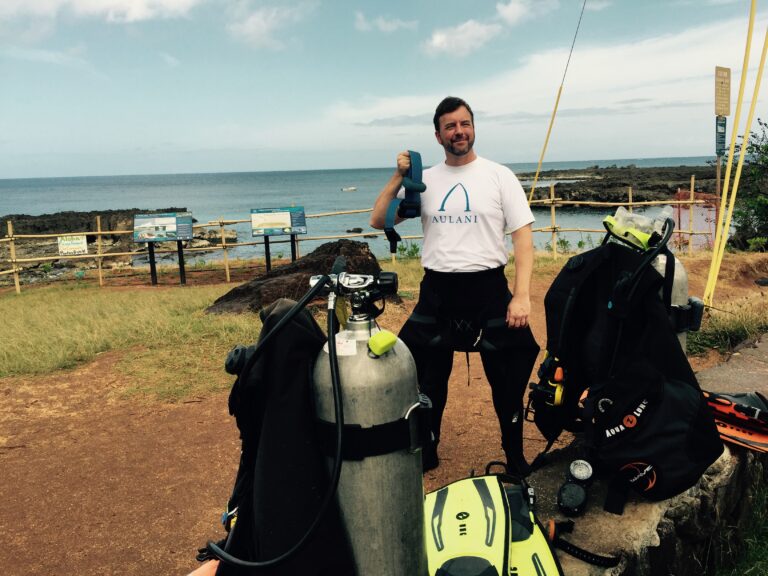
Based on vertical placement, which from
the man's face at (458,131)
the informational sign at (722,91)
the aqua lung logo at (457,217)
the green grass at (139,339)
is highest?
the informational sign at (722,91)

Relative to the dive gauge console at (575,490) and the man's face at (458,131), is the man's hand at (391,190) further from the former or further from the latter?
the dive gauge console at (575,490)

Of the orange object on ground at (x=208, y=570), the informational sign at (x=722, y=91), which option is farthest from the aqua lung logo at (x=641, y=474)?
the informational sign at (x=722, y=91)

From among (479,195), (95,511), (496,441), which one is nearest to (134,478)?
(95,511)

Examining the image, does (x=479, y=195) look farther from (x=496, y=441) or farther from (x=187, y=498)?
(x=187, y=498)

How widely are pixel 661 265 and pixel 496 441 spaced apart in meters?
1.84

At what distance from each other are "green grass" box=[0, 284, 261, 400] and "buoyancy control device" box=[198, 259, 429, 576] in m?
3.94

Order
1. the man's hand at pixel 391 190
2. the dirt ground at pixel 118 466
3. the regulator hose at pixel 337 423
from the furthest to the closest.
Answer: the dirt ground at pixel 118 466
the man's hand at pixel 391 190
the regulator hose at pixel 337 423

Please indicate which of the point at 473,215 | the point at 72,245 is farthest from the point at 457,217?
the point at 72,245

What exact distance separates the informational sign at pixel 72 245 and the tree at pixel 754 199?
524 inches

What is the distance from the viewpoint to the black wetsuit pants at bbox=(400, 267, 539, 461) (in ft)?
9.73

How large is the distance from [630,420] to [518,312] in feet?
2.81

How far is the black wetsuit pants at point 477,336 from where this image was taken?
2965 mm

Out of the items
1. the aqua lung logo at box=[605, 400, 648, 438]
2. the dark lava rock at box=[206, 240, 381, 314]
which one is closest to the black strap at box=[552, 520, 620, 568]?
the aqua lung logo at box=[605, 400, 648, 438]

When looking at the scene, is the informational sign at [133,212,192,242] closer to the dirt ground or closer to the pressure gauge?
the dirt ground
